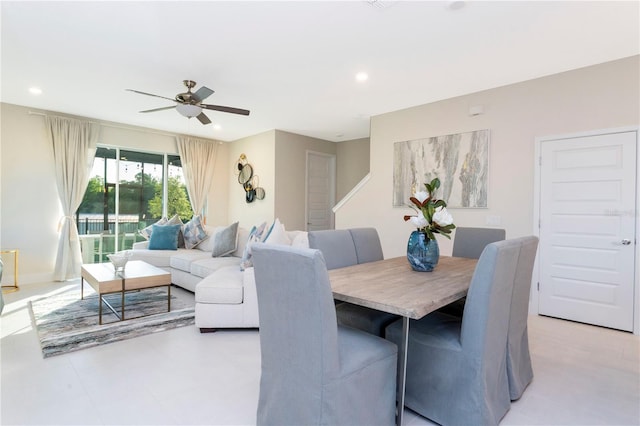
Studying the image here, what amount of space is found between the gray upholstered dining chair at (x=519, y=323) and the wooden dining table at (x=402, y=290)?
0.96 feet

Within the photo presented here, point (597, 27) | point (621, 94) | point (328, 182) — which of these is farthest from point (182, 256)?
point (621, 94)

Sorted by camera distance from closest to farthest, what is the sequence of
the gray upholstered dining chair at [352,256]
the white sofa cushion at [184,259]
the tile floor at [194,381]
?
the tile floor at [194,381], the gray upholstered dining chair at [352,256], the white sofa cushion at [184,259]

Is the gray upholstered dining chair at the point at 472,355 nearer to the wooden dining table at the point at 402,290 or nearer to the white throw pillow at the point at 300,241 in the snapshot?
the wooden dining table at the point at 402,290

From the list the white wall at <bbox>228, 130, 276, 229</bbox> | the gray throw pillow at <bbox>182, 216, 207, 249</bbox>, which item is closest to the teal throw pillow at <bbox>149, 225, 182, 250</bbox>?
the gray throw pillow at <bbox>182, 216, 207, 249</bbox>

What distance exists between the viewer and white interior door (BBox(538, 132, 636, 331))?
307 cm

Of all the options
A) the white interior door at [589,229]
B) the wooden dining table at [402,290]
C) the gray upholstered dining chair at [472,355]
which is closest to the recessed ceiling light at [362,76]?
the white interior door at [589,229]

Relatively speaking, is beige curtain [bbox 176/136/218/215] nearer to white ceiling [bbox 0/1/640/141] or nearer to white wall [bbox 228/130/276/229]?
white wall [bbox 228/130/276/229]

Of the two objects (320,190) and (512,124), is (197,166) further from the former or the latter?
(512,124)

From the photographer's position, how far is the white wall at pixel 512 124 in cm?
313

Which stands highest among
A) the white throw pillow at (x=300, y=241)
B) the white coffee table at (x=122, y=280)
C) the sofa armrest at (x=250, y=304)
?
the white throw pillow at (x=300, y=241)

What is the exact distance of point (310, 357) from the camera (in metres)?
1.38

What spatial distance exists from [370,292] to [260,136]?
5.25 m

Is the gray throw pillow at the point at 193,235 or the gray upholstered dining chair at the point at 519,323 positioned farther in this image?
the gray throw pillow at the point at 193,235

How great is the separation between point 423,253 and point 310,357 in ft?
3.63
